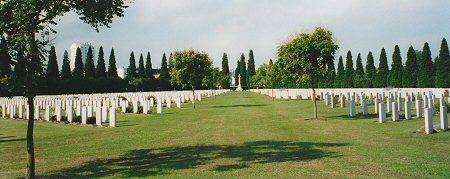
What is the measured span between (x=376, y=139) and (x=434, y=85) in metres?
48.2

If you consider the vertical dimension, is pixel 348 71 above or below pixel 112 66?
below

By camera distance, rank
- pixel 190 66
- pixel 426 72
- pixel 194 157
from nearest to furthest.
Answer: pixel 194 157
pixel 190 66
pixel 426 72

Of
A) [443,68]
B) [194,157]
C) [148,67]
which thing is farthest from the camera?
[148,67]

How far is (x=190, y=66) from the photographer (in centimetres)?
3531

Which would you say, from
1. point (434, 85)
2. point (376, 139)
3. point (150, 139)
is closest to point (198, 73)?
point (150, 139)

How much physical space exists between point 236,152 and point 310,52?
10.4 m

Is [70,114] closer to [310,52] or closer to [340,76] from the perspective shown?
[310,52]

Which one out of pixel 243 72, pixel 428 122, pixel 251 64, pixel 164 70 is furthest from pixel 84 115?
pixel 243 72

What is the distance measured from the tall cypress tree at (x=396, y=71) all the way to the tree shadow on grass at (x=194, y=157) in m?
55.4

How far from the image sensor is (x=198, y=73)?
118 feet

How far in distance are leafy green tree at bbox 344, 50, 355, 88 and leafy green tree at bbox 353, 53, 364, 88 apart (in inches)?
41.1

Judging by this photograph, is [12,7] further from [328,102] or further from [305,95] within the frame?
[305,95]

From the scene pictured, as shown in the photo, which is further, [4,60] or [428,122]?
[428,122]

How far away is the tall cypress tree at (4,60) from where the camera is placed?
7339 mm
